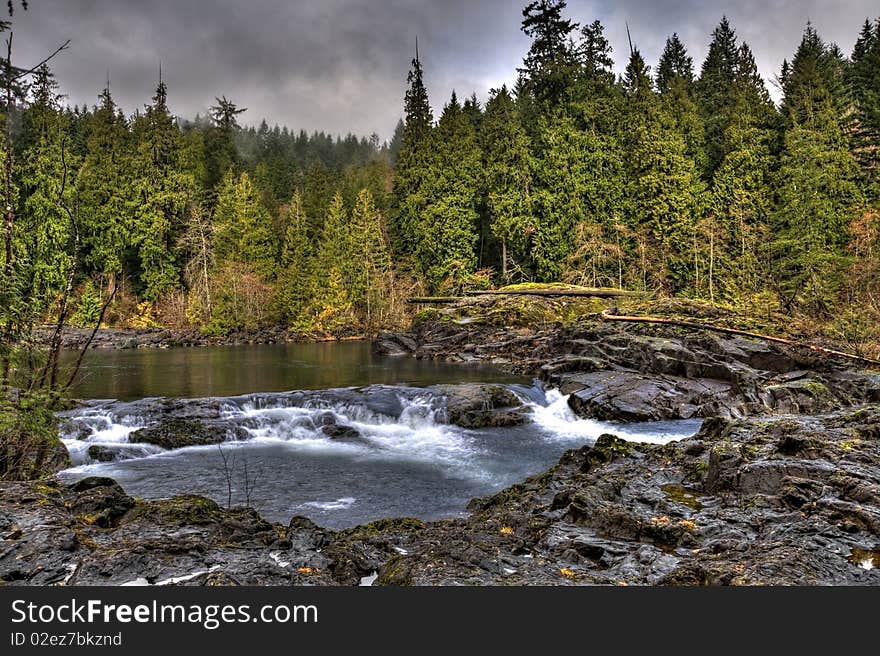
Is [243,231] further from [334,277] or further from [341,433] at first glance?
[341,433]

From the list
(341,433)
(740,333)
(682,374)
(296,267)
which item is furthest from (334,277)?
(740,333)

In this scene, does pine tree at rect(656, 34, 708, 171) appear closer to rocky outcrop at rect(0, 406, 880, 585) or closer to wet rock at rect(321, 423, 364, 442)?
wet rock at rect(321, 423, 364, 442)

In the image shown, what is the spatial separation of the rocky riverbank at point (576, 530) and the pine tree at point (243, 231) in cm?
3857

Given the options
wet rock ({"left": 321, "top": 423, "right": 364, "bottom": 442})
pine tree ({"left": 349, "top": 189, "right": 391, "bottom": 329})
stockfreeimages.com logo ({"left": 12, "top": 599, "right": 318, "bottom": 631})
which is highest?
pine tree ({"left": 349, "top": 189, "right": 391, "bottom": 329})

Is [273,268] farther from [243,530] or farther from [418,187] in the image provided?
[243,530]

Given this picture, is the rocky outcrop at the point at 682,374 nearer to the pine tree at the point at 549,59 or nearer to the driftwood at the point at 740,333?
the driftwood at the point at 740,333

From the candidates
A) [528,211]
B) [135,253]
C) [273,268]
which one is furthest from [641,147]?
[135,253]

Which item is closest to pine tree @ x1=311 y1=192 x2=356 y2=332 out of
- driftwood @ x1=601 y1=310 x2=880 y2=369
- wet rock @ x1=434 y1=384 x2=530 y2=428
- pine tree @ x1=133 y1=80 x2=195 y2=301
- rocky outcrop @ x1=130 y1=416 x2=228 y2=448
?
pine tree @ x1=133 y1=80 x2=195 y2=301

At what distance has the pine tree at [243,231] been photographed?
139 ft

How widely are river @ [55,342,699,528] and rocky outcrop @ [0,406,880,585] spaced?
1.70 m

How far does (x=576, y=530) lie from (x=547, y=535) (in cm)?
37

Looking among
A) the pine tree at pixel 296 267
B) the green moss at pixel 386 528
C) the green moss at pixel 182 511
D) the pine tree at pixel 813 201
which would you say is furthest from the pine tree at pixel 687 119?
the green moss at pixel 182 511

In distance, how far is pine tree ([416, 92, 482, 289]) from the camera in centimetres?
3825

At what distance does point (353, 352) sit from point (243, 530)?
77.4ft
